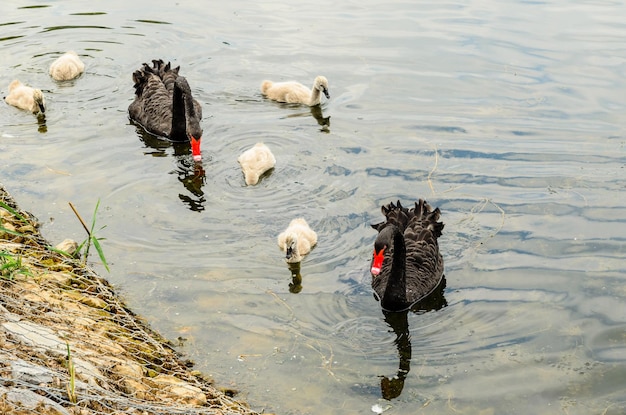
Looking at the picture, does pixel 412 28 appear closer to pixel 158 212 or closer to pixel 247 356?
pixel 158 212

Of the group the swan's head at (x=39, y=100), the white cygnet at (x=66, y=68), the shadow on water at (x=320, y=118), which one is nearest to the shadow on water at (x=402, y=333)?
the shadow on water at (x=320, y=118)

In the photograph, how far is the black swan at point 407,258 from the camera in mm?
6340

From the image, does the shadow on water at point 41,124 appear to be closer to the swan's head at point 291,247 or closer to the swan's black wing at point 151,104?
the swan's black wing at point 151,104

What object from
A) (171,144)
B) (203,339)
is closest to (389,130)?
(171,144)

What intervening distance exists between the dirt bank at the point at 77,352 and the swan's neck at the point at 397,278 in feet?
5.35

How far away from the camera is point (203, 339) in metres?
5.98

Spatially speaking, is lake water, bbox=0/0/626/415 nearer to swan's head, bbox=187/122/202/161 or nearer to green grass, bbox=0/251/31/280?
swan's head, bbox=187/122/202/161

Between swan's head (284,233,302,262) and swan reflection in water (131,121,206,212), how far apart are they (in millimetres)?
1376

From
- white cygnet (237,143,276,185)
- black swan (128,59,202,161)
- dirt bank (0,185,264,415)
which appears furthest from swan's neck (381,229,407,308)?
black swan (128,59,202,161)

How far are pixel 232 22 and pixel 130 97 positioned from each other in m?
3.03

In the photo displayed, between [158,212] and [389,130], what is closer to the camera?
[158,212]

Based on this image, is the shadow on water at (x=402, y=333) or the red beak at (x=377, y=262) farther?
the red beak at (x=377, y=262)

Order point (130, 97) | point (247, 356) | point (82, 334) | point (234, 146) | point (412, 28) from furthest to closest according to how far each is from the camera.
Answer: point (412, 28), point (130, 97), point (234, 146), point (247, 356), point (82, 334)

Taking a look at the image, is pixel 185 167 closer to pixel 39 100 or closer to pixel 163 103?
pixel 163 103
